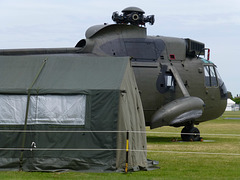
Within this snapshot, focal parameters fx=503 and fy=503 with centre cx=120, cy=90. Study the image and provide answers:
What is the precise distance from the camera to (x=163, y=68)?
2247 centimetres

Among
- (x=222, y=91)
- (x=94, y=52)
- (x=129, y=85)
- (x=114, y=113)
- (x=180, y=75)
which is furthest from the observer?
(x=222, y=91)

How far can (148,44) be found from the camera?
2241cm

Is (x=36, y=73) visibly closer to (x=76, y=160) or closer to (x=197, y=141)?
(x=76, y=160)

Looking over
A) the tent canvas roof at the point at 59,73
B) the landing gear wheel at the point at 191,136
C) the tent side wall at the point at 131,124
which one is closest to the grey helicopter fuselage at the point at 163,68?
the landing gear wheel at the point at 191,136

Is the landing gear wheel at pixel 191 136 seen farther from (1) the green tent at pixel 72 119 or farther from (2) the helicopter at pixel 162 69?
(1) the green tent at pixel 72 119

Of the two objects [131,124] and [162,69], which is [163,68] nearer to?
[162,69]

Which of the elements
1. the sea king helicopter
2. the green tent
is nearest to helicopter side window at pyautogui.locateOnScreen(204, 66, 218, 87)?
the sea king helicopter

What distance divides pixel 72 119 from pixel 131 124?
1638 mm

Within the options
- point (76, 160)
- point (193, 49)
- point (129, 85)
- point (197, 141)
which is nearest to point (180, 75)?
point (193, 49)

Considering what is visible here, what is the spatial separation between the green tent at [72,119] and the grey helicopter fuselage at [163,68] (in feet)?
22.6

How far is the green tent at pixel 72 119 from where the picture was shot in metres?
13.3

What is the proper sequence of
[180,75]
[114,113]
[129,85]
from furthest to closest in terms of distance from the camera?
[180,75]
[129,85]
[114,113]

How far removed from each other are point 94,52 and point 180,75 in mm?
4359

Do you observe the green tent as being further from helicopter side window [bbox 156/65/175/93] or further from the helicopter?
helicopter side window [bbox 156/65/175/93]
